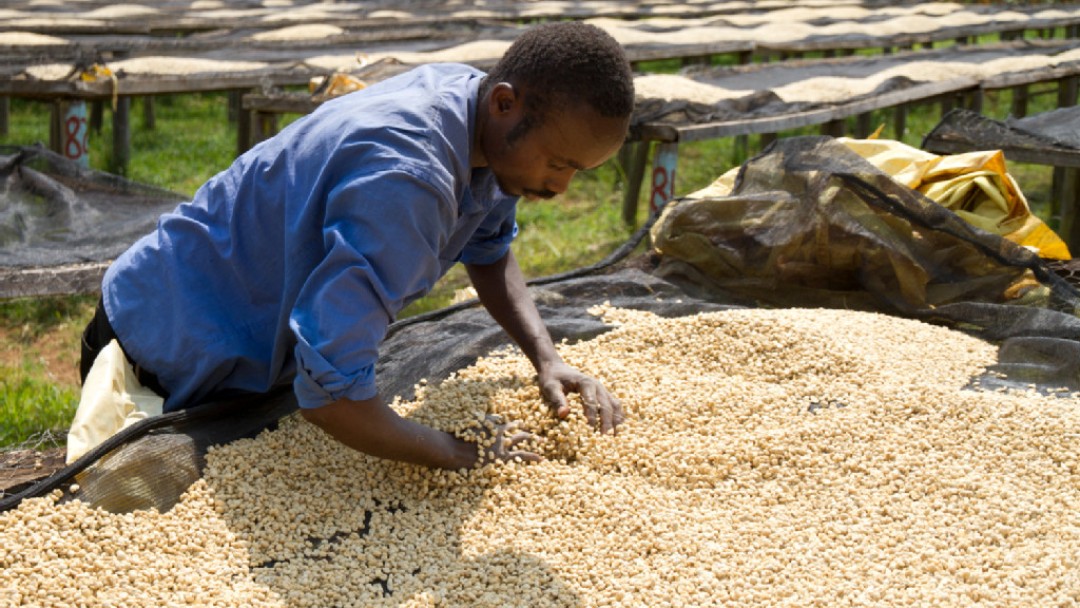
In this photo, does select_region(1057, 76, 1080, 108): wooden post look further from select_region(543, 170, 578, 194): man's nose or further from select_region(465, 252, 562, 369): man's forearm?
select_region(543, 170, 578, 194): man's nose

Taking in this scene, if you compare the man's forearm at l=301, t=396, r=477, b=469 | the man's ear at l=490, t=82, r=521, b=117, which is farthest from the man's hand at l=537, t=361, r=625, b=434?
the man's ear at l=490, t=82, r=521, b=117

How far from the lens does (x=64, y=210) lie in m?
4.74

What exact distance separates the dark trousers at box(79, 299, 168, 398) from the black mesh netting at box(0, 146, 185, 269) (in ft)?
5.81

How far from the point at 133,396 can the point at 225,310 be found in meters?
0.32

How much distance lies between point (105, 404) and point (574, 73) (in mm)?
1167

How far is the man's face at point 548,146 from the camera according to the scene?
188 cm

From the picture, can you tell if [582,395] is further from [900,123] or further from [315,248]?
[900,123]

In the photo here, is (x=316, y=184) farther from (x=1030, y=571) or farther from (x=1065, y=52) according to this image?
(x=1065, y=52)

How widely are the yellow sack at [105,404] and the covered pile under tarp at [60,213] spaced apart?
1.80 meters

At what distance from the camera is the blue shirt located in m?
1.85

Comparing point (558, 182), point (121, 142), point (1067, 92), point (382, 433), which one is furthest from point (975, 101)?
Answer: point (382, 433)

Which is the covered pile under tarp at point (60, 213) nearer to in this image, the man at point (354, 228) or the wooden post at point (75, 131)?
the wooden post at point (75, 131)

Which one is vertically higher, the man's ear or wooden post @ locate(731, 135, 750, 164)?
the man's ear

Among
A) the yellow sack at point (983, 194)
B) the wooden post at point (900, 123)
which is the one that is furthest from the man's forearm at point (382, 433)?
the wooden post at point (900, 123)
